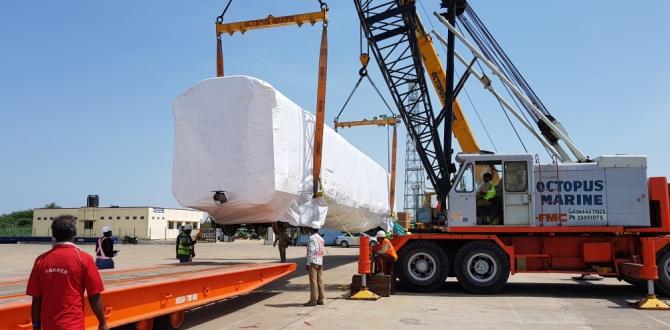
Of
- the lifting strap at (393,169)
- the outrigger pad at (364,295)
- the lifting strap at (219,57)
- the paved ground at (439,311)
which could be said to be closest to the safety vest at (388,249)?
the paved ground at (439,311)

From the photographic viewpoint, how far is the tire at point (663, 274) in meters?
10.8

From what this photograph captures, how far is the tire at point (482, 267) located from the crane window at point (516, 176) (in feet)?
4.37

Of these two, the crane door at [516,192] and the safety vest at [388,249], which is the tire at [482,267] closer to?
the crane door at [516,192]

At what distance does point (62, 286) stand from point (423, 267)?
29.5 ft

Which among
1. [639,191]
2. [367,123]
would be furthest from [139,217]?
[639,191]

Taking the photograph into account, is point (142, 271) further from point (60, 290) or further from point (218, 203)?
point (60, 290)

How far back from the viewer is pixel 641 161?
37.6ft

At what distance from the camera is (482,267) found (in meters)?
11.5

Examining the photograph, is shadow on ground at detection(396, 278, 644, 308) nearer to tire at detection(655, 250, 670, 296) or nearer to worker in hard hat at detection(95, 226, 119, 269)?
tire at detection(655, 250, 670, 296)

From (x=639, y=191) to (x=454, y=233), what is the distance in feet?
13.2

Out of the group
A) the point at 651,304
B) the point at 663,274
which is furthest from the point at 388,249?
the point at 663,274

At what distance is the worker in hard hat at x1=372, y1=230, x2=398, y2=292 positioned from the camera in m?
11.5

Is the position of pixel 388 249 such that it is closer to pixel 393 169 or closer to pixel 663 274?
pixel 663 274

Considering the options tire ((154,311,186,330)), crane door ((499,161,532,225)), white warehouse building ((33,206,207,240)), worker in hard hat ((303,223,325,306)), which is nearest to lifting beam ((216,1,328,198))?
worker in hard hat ((303,223,325,306))
